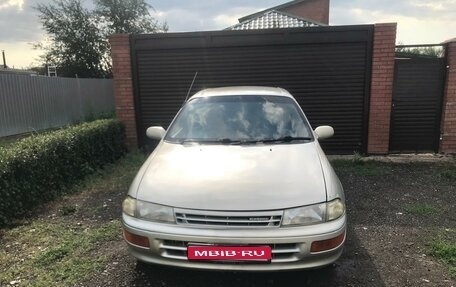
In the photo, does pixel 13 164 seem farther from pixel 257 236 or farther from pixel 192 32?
pixel 192 32

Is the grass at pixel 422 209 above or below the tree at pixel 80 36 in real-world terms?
below

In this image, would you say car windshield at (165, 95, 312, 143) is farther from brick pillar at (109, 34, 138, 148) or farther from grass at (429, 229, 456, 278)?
brick pillar at (109, 34, 138, 148)

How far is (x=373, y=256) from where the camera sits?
3586 millimetres

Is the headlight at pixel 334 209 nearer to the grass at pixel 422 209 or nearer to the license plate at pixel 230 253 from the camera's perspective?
the license plate at pixel 230 253

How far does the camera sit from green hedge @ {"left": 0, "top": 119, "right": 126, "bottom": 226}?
455 centimetres

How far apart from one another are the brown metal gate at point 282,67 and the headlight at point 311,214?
525 centimetres

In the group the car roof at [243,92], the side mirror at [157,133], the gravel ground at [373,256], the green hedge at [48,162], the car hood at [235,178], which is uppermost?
the car roof at [243,92]

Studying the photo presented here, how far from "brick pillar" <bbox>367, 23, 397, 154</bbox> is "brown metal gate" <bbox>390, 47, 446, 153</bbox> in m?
0.23

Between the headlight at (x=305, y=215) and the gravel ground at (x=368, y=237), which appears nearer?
the headlight at (x=305, y=215)

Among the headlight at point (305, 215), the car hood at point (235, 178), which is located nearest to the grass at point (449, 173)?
the car hood at point (235, 178)

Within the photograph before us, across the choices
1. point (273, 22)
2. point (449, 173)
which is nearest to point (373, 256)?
point (449, 173)

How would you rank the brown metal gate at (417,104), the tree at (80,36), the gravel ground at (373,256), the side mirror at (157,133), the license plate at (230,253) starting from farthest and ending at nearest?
the tree at (80,36)
the brown metal gate at (417,104)
the side mirror at (157,133)
the gravel ground at (373,256)
the license plate at (230,253)

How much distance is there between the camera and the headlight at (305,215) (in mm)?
2670

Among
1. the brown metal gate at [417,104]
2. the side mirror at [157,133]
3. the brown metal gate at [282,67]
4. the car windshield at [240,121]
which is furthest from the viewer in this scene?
the brown metal gate at [282,67]
